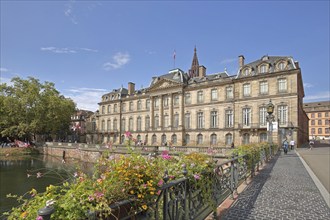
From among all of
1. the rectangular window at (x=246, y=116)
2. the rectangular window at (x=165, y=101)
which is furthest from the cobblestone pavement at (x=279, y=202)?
the rectangular window at (x=165, y=101)

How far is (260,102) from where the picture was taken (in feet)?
106

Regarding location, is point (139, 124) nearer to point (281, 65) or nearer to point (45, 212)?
point (281, 65)

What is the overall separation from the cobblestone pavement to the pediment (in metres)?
33.4

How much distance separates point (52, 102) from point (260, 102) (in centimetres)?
3528

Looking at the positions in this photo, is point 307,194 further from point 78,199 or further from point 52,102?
point 52,102

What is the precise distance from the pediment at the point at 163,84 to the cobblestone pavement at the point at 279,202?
3337cm

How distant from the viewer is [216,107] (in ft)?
121

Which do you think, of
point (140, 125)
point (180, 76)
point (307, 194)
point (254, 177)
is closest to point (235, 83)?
point (180, 76)

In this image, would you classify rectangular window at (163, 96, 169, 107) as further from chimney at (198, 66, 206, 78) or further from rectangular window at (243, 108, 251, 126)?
rectangular window at (243, 108, 251, 126)

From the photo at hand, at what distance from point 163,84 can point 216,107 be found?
38.0 ft

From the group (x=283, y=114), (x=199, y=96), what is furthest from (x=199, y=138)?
(x=283, y=114)

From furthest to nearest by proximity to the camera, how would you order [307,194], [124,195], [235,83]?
[235,83]
[307,194]
[124,195]

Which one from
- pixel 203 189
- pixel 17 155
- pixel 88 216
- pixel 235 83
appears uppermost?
pixel 235 83

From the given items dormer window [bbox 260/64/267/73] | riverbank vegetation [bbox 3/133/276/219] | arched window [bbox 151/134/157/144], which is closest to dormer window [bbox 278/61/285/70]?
dormer window [bbox 260/64/267/73]
